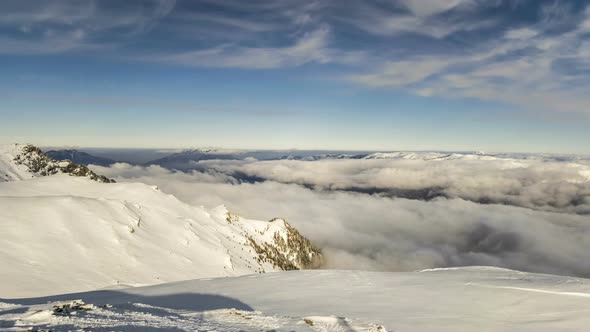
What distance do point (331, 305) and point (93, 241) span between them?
4627 cm

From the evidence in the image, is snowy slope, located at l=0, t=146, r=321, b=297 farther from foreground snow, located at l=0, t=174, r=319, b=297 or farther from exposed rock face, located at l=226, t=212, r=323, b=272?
exposed rock face, located at l=226, t=212, r=323, b=272

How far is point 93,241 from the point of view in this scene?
48344 millimetres

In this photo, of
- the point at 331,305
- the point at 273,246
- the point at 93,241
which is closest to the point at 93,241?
the point at 93,241

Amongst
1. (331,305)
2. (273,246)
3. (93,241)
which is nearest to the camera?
(331,305)

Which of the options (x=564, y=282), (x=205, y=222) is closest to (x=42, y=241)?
(x=564, y=282)

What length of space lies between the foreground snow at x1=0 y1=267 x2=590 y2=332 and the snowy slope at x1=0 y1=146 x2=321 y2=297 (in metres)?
14.9

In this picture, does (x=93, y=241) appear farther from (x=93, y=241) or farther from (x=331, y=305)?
(x=331, y=305)

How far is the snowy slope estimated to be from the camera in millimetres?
32750

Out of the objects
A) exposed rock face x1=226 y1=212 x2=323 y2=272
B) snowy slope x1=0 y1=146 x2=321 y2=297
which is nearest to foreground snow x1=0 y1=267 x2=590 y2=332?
snowy slope x1=0 y1=146 x2=321 y2=297

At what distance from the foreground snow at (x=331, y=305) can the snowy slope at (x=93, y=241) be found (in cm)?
1493

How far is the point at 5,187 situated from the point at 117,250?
40.8 metres

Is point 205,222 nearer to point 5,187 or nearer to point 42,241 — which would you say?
point 5,187

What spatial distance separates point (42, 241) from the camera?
38.9 metres

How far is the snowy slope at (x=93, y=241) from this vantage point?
32.8 m
